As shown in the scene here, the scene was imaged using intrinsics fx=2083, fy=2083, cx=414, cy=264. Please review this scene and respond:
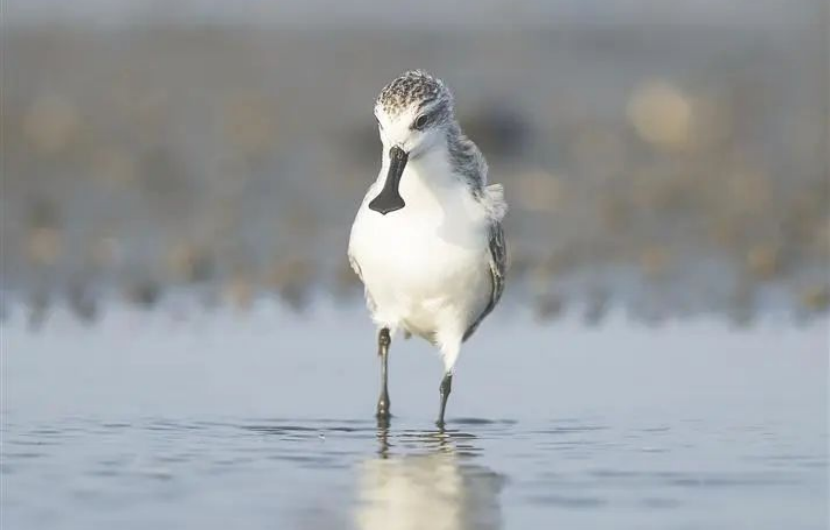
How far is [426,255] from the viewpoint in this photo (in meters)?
10.0

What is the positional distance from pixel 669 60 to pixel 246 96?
605 centimetres

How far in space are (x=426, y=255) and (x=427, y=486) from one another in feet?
6.13

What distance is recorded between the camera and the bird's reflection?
7727 millimetres

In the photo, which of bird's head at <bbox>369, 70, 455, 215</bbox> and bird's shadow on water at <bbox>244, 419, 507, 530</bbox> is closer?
bird's shadow on water at <bbox>244, 419, 507, 530</bbox>

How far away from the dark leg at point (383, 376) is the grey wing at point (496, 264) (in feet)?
1.35

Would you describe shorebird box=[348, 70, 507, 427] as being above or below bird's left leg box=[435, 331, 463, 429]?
above

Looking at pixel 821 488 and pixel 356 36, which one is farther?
pixel 356 36

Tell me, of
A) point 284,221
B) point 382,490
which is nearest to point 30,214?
point 284,221

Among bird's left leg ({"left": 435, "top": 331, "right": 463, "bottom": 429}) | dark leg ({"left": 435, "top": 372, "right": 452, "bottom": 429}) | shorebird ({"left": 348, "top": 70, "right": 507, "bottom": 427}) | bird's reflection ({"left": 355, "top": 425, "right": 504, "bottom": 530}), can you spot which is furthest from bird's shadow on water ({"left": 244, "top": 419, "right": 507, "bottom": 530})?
shorebird ({"left": 348, "top": 70, "right": 507, "bottom": 427})

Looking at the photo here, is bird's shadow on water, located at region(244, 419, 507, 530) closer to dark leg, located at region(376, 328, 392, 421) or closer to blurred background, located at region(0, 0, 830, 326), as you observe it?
dark leg, located at region(376, 328, 392, 421)

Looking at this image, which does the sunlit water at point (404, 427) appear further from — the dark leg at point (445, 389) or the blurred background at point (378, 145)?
the blurred background at point (378, 145)

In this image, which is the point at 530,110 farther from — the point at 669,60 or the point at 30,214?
the point at 30,214

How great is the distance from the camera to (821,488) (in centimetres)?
831

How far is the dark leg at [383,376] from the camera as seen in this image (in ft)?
34.0
